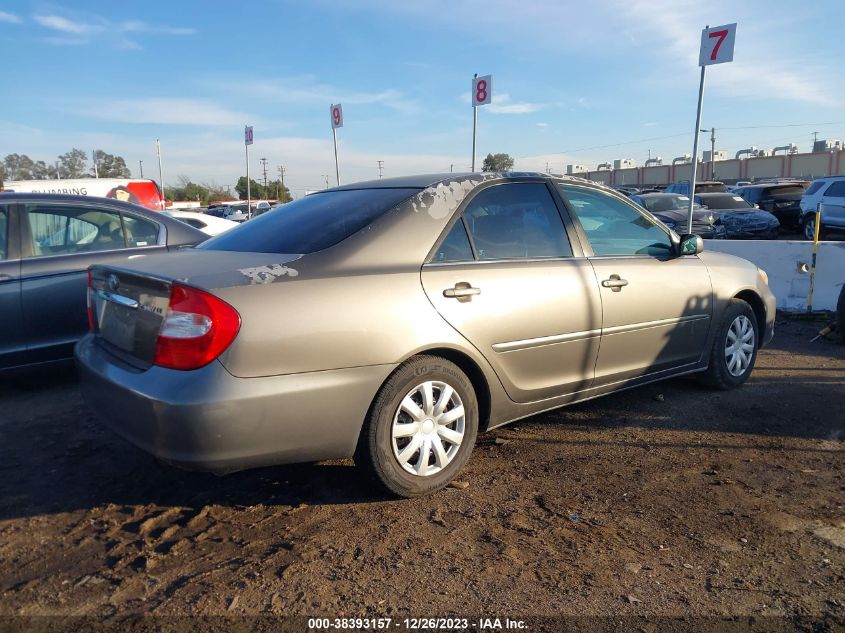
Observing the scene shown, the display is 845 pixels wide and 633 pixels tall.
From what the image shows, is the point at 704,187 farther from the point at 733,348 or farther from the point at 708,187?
the point at 733,348

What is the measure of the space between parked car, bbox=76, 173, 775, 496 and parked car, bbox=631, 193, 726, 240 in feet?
37.7

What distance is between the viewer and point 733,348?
200 inches

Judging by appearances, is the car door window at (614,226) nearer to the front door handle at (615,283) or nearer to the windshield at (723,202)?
the front door handle at (615,283)

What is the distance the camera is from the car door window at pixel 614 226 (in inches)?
167

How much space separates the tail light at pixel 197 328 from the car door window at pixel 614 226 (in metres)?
2.32

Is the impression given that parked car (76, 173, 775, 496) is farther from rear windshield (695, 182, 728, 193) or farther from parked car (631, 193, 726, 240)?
rear windshield (695, 182, 728, 193)

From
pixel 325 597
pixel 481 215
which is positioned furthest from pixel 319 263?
pixel 325 597

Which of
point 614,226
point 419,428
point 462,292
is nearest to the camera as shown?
point 419,428

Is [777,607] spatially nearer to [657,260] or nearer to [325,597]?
[325,597]

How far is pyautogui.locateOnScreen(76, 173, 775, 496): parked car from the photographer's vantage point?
2799mm

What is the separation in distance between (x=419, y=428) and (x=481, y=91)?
11.5 m

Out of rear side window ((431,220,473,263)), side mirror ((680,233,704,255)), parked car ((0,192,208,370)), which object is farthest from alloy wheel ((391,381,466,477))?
parked car ((0,192,208,370))

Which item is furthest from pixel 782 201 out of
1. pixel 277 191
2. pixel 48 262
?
pixel 277 191

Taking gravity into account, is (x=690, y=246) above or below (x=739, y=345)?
above
